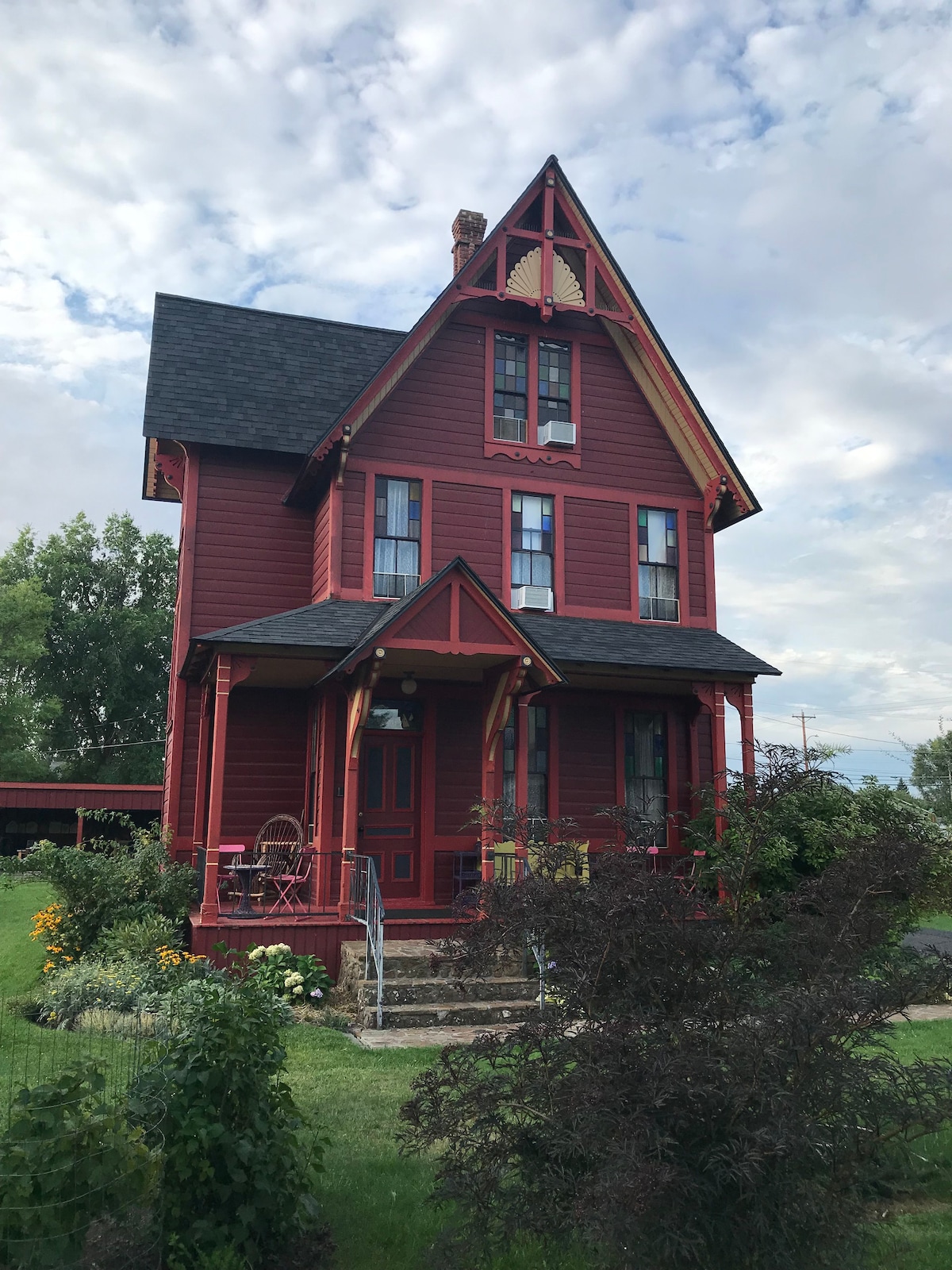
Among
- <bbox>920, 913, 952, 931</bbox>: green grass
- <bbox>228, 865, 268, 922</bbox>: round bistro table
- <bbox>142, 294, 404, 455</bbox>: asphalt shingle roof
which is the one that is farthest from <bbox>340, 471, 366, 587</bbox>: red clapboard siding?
<bbox>920, 913, 952, 931</bbox>: green grass

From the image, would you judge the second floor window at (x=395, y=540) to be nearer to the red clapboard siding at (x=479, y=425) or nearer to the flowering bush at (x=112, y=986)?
the red clapboard siding at (x=479, y=425)

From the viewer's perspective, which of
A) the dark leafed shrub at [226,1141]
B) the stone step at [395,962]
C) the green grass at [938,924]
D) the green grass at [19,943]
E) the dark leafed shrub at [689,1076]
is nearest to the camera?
the dark leafed shrub at [689,1076]

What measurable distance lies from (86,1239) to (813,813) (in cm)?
1194

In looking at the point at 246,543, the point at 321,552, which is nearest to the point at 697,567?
the point at 321,552

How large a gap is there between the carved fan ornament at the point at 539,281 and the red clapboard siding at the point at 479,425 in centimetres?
46

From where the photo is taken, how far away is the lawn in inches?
187

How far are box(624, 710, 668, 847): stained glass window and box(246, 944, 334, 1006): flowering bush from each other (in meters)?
Result: 5.93

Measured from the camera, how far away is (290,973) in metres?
10.8

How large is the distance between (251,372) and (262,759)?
614 centimetres

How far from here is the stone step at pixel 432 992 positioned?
9.88m

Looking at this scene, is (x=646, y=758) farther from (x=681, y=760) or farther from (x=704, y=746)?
(x=704, y=746)

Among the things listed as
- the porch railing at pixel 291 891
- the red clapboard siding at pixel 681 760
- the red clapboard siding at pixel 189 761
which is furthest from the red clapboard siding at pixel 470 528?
the porch railing at pixel 291 891

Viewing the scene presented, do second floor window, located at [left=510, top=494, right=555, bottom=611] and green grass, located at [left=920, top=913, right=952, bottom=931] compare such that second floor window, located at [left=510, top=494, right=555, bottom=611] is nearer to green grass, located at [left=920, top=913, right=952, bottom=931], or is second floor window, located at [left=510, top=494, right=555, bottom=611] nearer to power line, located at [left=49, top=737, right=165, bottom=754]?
green grass, located at [left=920, top=913, right=952, bottom=931]

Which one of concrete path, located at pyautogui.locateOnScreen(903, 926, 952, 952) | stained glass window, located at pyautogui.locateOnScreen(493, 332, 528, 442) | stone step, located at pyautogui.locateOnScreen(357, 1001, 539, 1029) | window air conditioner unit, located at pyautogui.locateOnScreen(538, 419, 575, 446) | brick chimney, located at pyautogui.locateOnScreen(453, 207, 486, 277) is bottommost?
concrete path, located at pyautogui.locateOnScreen(903, 926, 952, 952)
